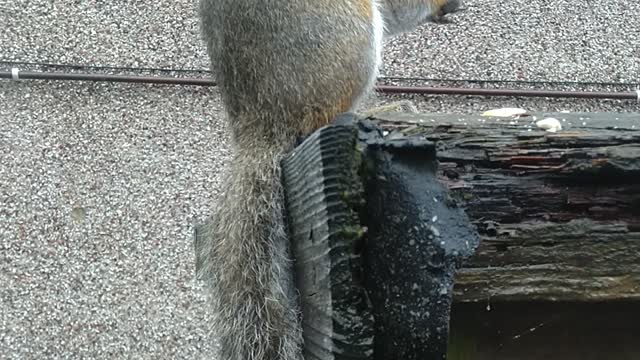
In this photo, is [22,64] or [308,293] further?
[22,64]

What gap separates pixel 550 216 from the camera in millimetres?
646

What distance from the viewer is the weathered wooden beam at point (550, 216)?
2.12ft

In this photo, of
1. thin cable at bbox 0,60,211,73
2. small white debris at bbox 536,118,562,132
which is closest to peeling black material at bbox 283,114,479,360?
small white debris at bbox 536,118,562,132

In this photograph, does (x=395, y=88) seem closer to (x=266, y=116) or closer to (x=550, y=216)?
(x=266, y=116)

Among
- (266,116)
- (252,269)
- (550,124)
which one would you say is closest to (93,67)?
(266,116)

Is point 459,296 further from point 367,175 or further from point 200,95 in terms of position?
point 200,95

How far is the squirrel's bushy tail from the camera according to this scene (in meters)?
0.82

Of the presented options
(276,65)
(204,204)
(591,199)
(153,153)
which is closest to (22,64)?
(153,153)

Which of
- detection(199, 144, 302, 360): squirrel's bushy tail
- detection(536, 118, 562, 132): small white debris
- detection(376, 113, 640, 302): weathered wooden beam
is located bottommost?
detection(199, 144, 302, 360): squirrel's bushy tail

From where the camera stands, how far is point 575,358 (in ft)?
2.36

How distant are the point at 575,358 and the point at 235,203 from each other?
382 mm

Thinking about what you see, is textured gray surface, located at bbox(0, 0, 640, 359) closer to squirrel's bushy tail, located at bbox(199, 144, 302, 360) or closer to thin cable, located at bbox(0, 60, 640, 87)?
thin cable, located at bbox(0, 60, 640, 87)

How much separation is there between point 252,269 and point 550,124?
310mm

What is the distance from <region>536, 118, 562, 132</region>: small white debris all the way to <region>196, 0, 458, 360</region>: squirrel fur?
24 cm
